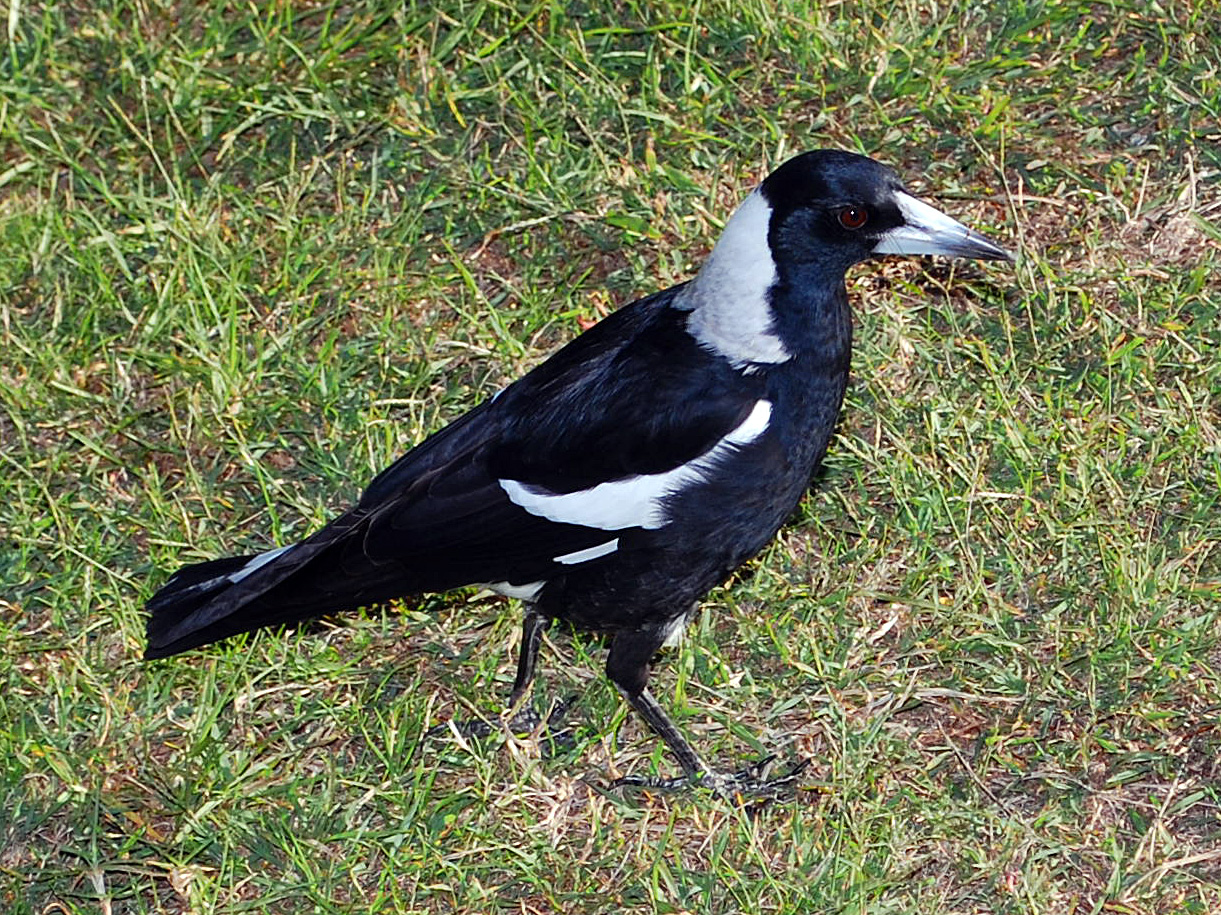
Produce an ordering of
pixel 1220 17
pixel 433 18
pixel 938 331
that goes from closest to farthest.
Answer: pixel 938 331 < pixel 1220 17 < pixel 433 18

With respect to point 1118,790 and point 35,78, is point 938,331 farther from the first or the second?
point 35,78

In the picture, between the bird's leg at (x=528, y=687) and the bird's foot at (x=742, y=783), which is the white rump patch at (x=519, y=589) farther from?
the bird's foot at (x=742, y=783)

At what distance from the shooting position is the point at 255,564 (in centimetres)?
416

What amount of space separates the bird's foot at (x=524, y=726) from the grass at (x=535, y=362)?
0.16 ft

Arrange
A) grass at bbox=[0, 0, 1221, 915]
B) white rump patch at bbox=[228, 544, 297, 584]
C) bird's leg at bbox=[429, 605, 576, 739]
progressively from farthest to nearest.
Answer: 1. bird's leg at bbox=[429, 605, 576, 739]
2. white rump patch at bbox=[228, 544, 297, 584]
3. grass at bbox=[0, 0, 1221, 915]

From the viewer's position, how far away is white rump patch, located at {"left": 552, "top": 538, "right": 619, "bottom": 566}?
384 centimetres

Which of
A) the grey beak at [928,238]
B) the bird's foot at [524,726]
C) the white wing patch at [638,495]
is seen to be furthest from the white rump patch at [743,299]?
the bird's foot at [524,726]

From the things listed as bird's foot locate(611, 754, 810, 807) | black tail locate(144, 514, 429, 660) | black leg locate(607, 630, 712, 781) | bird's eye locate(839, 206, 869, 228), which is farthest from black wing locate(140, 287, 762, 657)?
bird's foot locate(611, 754, 810, 807)

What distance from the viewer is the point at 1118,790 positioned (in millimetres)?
3932

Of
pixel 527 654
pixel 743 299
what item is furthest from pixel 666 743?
pixel 743 299

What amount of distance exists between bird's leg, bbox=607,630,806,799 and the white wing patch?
0.96 ft

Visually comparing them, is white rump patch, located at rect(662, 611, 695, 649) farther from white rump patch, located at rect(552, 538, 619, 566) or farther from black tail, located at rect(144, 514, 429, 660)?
black tail, located at rect(144, 514, 429, 660)

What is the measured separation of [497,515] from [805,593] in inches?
34.3

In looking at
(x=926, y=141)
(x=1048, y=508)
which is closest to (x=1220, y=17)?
(x=926, y=141)
